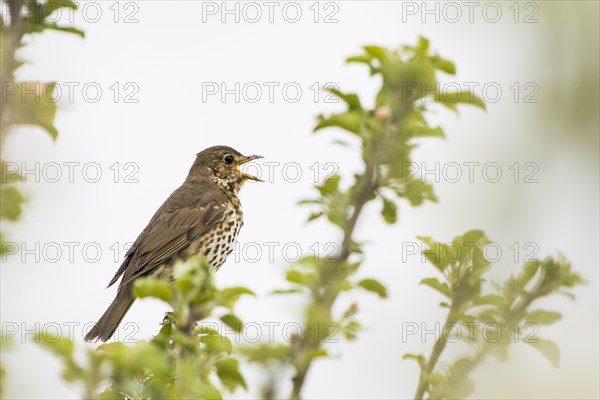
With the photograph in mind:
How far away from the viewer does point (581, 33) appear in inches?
134

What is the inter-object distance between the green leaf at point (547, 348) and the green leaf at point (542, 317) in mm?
82

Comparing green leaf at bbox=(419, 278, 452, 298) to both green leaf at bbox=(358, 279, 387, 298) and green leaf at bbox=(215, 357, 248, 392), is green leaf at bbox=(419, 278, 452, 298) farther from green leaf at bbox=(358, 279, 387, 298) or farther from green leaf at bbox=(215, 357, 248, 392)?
green leaf at bbox=(215, 357, 248, 392)

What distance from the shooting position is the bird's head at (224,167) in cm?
939

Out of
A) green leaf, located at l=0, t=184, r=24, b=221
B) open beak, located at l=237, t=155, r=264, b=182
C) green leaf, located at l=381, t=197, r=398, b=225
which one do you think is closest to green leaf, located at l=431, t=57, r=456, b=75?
green leaf, located at l=381, t=197, r=398, b=225

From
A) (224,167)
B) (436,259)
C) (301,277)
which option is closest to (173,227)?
(224,167)

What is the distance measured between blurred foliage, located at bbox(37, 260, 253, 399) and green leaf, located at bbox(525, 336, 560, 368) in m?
0.95

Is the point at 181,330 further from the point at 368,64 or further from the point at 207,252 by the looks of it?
the point at 207,252

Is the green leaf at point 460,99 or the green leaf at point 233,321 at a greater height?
the green leaf at point 460,99

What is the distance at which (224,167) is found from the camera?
31.0 feet

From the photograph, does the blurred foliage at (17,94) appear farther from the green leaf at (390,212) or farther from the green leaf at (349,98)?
the green leaf at (390,212)

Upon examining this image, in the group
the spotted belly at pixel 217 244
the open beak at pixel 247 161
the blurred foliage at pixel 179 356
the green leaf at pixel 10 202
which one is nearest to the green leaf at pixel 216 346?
the blurred foliage at pixel 179 356

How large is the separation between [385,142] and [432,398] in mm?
770

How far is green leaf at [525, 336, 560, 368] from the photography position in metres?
2.87

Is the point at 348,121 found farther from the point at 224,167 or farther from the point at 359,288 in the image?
the point at 224,167
